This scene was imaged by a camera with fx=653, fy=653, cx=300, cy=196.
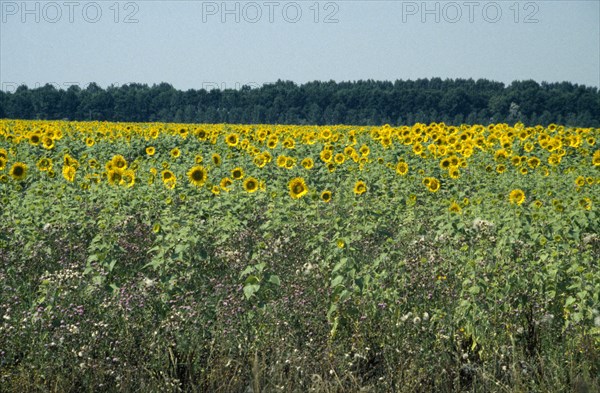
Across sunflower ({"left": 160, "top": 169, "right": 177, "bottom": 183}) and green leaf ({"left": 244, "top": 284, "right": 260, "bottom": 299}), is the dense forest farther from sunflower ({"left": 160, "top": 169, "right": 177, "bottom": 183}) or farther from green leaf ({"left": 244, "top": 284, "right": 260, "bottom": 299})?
green leaf ({"left": 244, "top": 284, "right": 260, "bottom": 299})

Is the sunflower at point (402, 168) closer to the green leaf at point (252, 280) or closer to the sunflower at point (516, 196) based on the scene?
the sunflower at point (516, 196)

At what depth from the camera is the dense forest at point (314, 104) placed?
66688mm

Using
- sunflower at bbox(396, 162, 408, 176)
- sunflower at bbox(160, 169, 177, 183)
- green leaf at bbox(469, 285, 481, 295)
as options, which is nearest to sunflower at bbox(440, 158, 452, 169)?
sunflower at bbox(396, 162, 408, 176)

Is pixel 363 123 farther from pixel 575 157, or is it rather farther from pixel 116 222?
pixel 116 222

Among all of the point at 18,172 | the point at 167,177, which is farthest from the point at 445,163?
the point at 18,172

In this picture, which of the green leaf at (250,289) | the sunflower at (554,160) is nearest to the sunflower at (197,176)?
the green leaf at (250,289)

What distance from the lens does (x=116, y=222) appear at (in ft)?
20.7

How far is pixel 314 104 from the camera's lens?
247 feet

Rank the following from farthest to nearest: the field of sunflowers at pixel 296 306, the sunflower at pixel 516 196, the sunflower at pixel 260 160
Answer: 1. the sunflower at pixel 260 160
2. the sunflower at pixel 516 196
3. the field of sunflowers at pixel 296 306

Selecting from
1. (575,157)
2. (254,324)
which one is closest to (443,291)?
(254,324)

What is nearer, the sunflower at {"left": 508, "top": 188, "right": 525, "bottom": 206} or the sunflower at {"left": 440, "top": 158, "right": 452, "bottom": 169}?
the sunflower at {"left": 508, "top": 188, "right": 525, "bottom": 206}

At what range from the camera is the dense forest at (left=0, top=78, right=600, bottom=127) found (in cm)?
6669

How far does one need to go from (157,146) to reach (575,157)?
9894 mm

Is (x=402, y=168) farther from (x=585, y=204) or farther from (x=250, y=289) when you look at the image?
(x=250, y=289)
